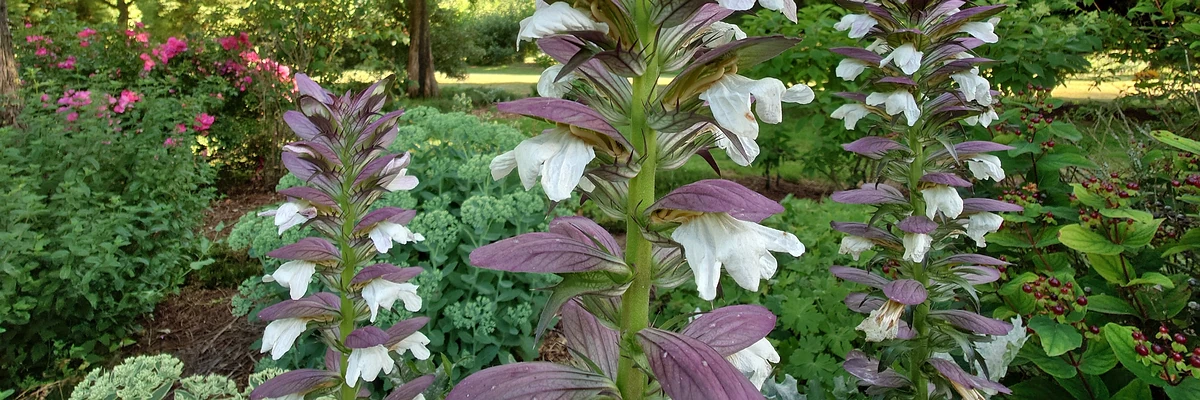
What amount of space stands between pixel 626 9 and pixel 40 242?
10.6 feet

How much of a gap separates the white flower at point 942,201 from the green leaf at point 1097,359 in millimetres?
654

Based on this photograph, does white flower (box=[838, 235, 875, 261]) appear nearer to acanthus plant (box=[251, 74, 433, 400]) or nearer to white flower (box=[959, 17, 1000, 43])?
white flower (box=[959, 17, 1000, 43])

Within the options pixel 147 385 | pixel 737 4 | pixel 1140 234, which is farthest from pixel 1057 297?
pixel 147 385

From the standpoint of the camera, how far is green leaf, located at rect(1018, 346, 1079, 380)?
5.45 feet

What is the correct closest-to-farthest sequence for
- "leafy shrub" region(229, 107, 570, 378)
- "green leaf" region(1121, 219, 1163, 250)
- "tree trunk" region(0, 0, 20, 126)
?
1. "green leaf" region(1121, 219, 1163, 250)
2. "leafy shrub" region(229, 107, 570, 378)
3. "tree trunk" region(0, 0, 20, 126)

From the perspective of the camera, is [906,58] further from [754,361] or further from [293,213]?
[293,213]

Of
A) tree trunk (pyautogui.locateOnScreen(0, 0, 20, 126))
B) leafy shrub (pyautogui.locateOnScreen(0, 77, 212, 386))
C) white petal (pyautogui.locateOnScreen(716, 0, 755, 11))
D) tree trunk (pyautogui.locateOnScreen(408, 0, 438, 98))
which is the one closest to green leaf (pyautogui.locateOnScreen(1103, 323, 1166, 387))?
white petal (pyautogui.locateOnScreen(716, 0, 755, 11))

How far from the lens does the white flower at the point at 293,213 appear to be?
1.30m

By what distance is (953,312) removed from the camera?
1462 millimetres

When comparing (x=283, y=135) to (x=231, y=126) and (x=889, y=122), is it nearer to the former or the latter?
(x=231, y=126)

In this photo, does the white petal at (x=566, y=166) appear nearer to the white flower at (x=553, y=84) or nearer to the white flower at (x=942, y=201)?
the white flower at (x=553, y=84)

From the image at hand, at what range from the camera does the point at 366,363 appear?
4.28 ft

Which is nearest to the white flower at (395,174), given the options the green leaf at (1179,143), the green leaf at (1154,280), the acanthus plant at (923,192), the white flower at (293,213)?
the white flower at (293,213)

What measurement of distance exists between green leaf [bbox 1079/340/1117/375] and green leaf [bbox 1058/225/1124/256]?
10.2 inches
